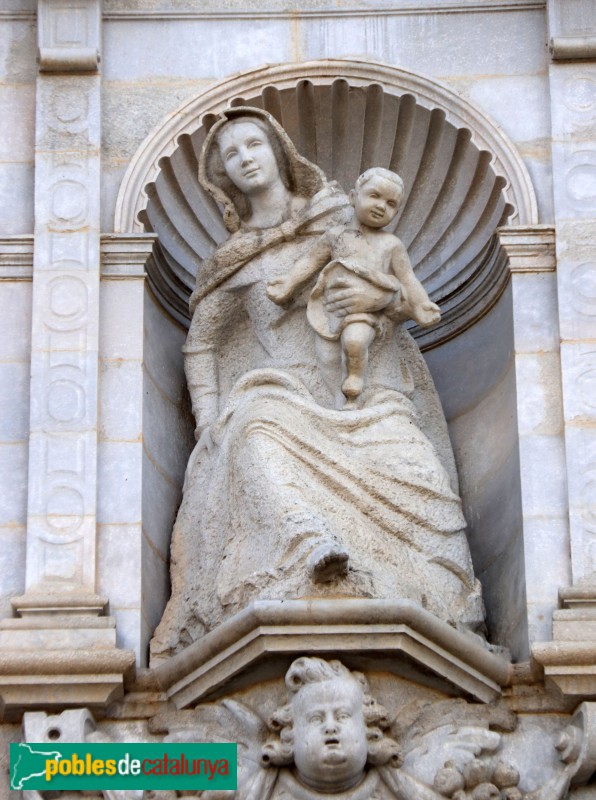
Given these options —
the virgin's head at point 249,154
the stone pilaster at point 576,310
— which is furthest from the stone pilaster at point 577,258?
the virgin's head at point 249,154

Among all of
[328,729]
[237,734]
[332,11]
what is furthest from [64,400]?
[332,11]

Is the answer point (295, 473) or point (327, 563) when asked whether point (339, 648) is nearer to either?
point (327, 563)

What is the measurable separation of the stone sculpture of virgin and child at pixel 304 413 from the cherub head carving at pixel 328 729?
1.24 feet

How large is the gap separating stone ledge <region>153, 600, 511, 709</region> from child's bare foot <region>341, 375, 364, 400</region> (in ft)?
4.68

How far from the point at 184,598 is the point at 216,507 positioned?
45cm

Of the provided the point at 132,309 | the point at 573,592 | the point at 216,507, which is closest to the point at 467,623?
the point at 573,592

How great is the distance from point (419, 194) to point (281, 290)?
4.60 feet

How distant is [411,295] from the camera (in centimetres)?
1339

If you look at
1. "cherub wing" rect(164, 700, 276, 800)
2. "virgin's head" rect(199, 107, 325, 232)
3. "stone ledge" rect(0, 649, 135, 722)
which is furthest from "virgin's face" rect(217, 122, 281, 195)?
"cherub wing" rect(164, 700, 276, 800)

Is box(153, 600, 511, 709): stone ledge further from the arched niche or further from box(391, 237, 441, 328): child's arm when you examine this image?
box(391, 237, 441, 328): child's arm

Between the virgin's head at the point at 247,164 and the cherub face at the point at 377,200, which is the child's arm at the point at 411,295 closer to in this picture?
the cherub face at the point at 377,200

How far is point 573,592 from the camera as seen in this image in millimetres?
12609

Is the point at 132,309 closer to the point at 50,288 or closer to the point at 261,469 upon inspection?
the point at 50,288

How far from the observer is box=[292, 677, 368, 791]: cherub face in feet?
39.1
